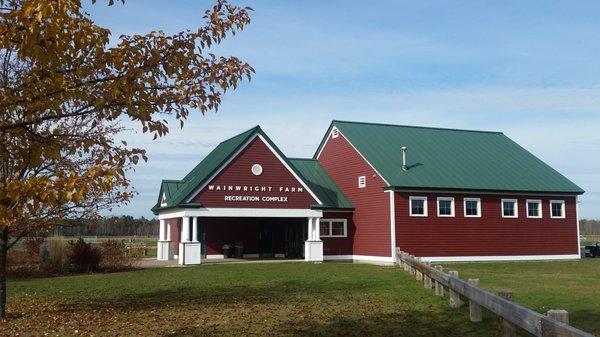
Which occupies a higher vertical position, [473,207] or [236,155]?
[236,155]

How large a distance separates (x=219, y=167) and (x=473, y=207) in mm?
13813

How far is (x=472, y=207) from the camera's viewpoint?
32.8m

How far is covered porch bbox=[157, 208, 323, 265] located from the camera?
1249 inches

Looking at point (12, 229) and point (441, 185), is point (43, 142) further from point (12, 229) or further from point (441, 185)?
point (441, 185)

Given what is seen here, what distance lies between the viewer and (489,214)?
3303cm

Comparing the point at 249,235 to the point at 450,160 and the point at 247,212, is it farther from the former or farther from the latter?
the point at 450,160

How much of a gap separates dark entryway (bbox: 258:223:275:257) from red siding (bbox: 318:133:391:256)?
16.8 feet

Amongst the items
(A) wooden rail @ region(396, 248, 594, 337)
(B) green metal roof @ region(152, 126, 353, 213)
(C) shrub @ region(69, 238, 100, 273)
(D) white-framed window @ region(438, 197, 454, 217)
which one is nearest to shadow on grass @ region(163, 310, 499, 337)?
(A) wooden rail @ region(396, 248, 594, 337)

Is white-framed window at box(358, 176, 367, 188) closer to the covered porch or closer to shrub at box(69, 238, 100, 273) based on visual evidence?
the covered porch

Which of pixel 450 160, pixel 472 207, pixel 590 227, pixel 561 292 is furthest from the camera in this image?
pixel 590 227

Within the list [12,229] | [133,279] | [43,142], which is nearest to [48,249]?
[133,279]

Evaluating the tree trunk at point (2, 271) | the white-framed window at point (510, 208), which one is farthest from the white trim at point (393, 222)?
the tree trunk at point (2, 271)

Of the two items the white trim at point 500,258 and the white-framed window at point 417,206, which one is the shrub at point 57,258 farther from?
the white trim at point 500,258

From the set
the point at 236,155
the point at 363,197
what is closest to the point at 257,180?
the point at 236,155
